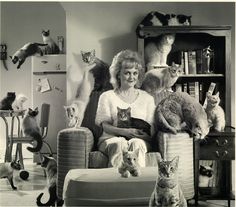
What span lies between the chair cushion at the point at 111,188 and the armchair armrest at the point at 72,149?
0.05m

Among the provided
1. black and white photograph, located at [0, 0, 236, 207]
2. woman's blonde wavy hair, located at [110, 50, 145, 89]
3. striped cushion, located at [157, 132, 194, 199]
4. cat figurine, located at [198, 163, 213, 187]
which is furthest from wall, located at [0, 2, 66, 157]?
cat figurine, located at [198, 163, 213, 187]

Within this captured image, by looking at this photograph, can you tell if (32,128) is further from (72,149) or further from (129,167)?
(129,167)

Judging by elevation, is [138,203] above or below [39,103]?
below

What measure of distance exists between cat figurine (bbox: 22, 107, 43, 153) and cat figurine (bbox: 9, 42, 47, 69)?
0.67ft

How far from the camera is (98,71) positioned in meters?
1.59

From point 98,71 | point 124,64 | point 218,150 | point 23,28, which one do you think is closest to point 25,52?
point 23,28

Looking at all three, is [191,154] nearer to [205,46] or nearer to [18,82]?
[205,46]

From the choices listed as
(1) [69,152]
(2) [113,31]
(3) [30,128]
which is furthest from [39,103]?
(2) [113,31]

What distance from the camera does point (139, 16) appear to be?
1.61 metres

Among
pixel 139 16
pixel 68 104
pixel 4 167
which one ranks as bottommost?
pixel 4 167

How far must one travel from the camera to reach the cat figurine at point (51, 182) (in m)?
1.59

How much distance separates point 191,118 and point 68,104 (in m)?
0.53

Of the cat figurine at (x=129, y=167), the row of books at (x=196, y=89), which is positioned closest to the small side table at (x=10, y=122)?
the cat figurine at (x=129, y=167)

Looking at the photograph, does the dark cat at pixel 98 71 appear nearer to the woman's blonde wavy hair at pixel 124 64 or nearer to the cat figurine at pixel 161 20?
the woman's blonde wavy hair at pixel 124 64
